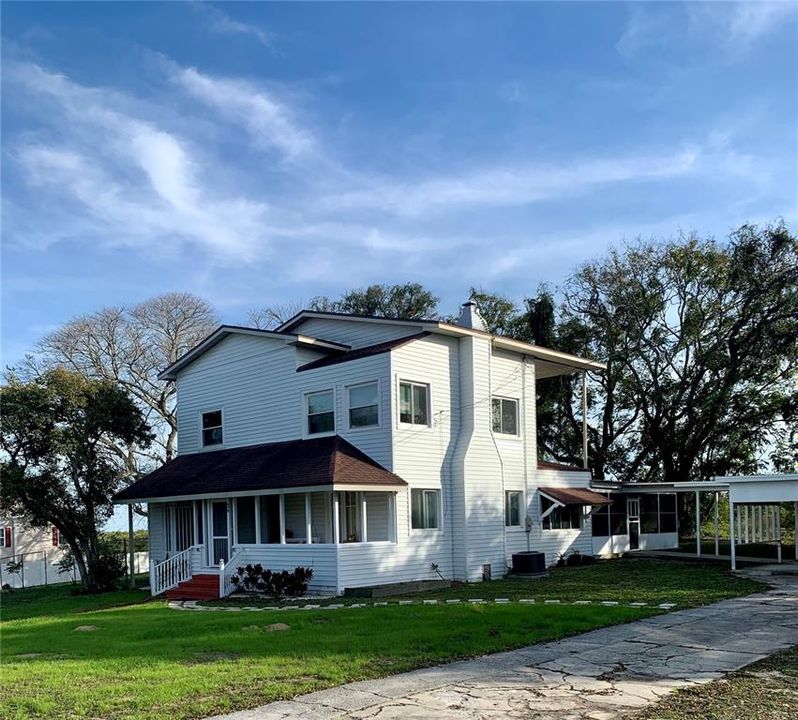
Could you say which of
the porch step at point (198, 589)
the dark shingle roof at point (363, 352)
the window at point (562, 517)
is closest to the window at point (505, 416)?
the window at point (562, 517)

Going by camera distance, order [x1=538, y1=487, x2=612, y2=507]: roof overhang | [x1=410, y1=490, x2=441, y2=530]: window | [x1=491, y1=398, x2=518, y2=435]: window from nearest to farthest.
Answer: [x1=410, y1=490, x2=441, y2=530]: window → [x1=491, y1=398, x2=518, y2=435]: window → [x1=538, y1=487, x2=612, y2=507]: roof overhang

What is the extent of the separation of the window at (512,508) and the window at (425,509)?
2.68m

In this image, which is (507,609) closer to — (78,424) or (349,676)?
(349,676)

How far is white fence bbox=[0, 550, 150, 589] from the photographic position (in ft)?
120

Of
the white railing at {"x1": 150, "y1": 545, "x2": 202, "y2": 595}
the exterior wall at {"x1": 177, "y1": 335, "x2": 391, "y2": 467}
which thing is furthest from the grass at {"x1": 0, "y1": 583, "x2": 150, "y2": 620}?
the exterior wall at {"x1": 177, "y1": 335, "x2": 391, "y2": 467}

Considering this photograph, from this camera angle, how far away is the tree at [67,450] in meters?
25.3

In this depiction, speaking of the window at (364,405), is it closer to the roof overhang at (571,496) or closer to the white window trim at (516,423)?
the white window trim at (516,423)

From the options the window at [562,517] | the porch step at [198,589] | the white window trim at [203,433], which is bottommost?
the porch step at [198,589]

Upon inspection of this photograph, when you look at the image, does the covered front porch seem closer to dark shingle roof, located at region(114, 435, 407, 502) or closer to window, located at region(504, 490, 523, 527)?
dark shingle roof, located at region(114, 435, 407, 502)

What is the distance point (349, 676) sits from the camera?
9039 millimetres

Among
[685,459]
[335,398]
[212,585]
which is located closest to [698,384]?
[685,459]

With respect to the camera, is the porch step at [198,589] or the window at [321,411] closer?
the porch step at [198,589]

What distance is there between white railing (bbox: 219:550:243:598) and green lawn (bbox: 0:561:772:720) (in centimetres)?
264

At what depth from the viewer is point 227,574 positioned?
2091cm
